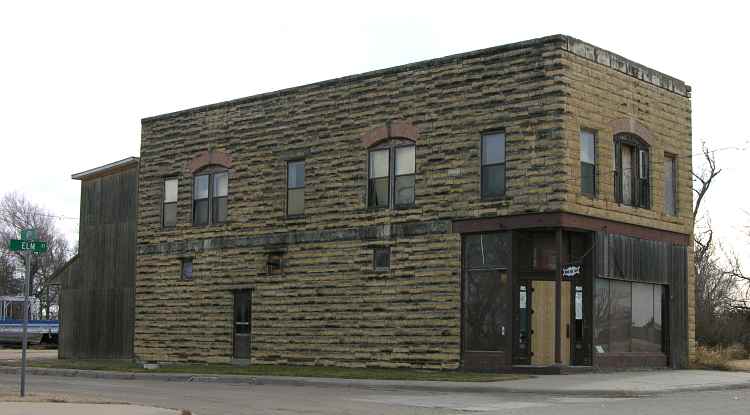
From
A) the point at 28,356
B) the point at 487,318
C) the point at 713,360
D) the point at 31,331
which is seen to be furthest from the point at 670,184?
the point at 31,331

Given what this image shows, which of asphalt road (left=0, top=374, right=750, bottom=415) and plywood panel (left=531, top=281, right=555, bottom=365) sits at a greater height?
plywood panel (left=531, top=281, right=555, bottom=365)

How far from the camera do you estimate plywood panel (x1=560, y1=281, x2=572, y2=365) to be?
23828 millimetres

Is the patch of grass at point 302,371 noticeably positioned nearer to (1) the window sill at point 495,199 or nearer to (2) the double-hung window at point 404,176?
(1) the window sill at point 495,199

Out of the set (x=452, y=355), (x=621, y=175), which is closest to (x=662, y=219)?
(x=621, y=175)

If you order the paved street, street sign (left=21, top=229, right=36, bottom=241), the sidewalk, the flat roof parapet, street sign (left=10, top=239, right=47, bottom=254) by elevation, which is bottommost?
the paved street

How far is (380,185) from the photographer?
26938mm

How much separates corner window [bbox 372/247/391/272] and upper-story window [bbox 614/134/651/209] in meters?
5.92

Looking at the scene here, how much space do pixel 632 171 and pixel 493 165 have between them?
393cm

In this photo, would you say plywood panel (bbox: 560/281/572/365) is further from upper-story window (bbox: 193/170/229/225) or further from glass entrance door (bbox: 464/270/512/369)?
upper-story window (bbox: 193/170/229/225)

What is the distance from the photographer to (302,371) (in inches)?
1008

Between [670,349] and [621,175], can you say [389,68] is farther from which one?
[670,349]

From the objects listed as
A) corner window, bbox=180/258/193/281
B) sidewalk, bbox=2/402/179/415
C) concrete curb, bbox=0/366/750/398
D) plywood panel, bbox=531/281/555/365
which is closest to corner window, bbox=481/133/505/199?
plywood panel, bbox=531/281/555/365

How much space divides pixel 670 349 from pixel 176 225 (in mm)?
15162

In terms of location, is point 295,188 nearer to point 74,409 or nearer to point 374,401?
point 374,401
